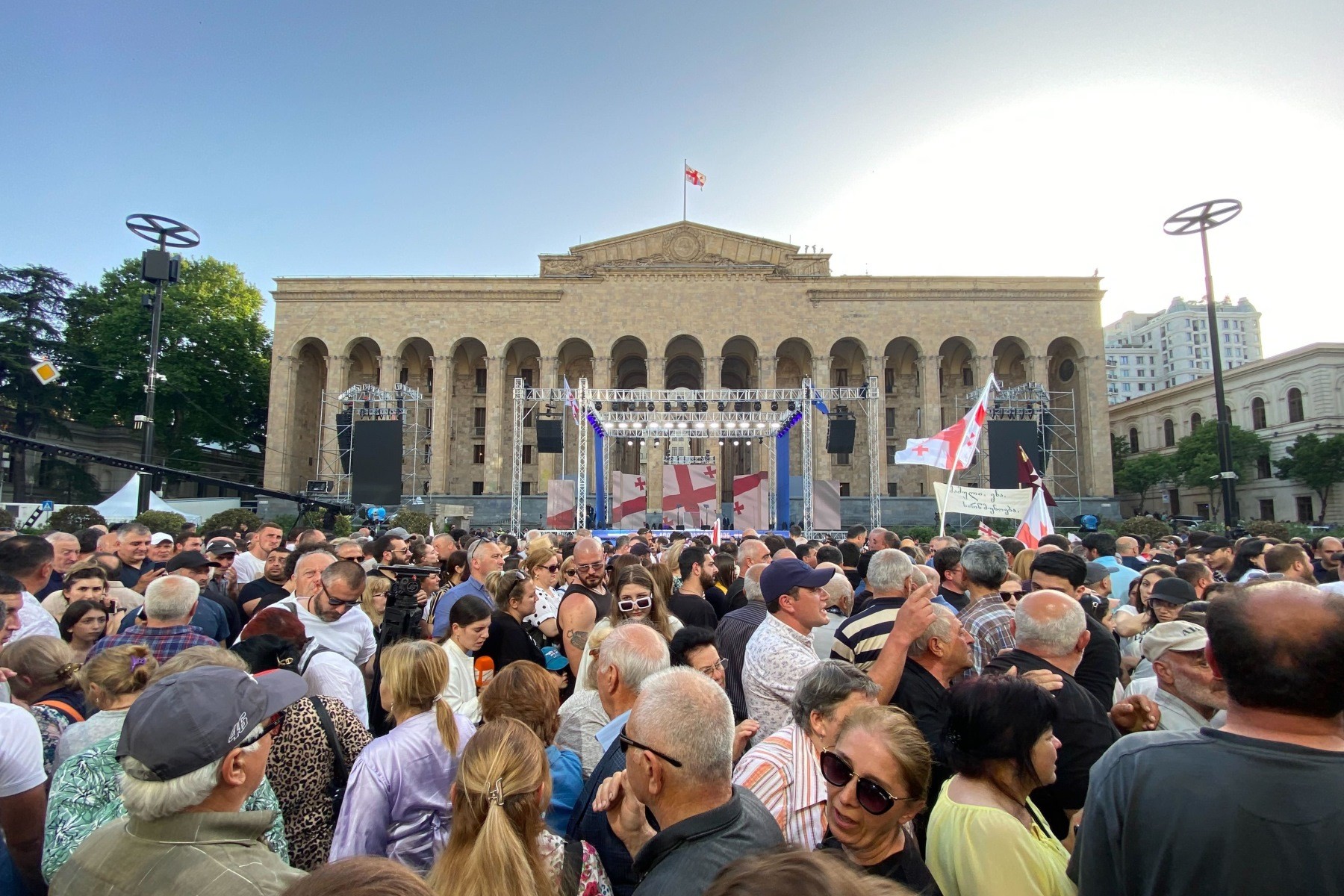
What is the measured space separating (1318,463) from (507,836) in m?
49.0

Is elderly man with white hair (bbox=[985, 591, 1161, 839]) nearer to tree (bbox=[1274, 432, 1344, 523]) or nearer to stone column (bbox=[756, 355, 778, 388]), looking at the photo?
stone column (bbox=[756, 355, 778, 388])

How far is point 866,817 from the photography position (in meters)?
1.99

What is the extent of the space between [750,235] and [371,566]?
3315 centimetres

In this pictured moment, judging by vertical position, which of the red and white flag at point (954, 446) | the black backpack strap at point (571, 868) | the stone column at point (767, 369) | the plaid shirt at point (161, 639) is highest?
the stone column at point (767, 369)

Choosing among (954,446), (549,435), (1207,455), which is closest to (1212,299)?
(954,446)

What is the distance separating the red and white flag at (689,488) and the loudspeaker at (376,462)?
10.5m

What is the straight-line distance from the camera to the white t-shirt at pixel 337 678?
3482 millimetres

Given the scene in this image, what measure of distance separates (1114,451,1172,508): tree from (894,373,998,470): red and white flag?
34.5 meters

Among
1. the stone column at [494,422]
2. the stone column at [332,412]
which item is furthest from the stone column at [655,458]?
the stone column at [332,412]

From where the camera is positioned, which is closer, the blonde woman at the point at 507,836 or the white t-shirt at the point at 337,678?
the blonde woman at the point at 507,836

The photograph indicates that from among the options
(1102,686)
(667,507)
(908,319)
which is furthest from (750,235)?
(1102,686)

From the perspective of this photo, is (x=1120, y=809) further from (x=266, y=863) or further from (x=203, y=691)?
(x=203, y=691)

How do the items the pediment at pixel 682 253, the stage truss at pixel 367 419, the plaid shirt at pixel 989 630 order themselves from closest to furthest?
the plaid shirt at pixel 989 630
the stage truss at pixel 367 419
the pediment at pixel 682 253

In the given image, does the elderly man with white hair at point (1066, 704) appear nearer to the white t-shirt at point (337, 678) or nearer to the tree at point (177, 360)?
the white t-shirt at point (337, 678)
